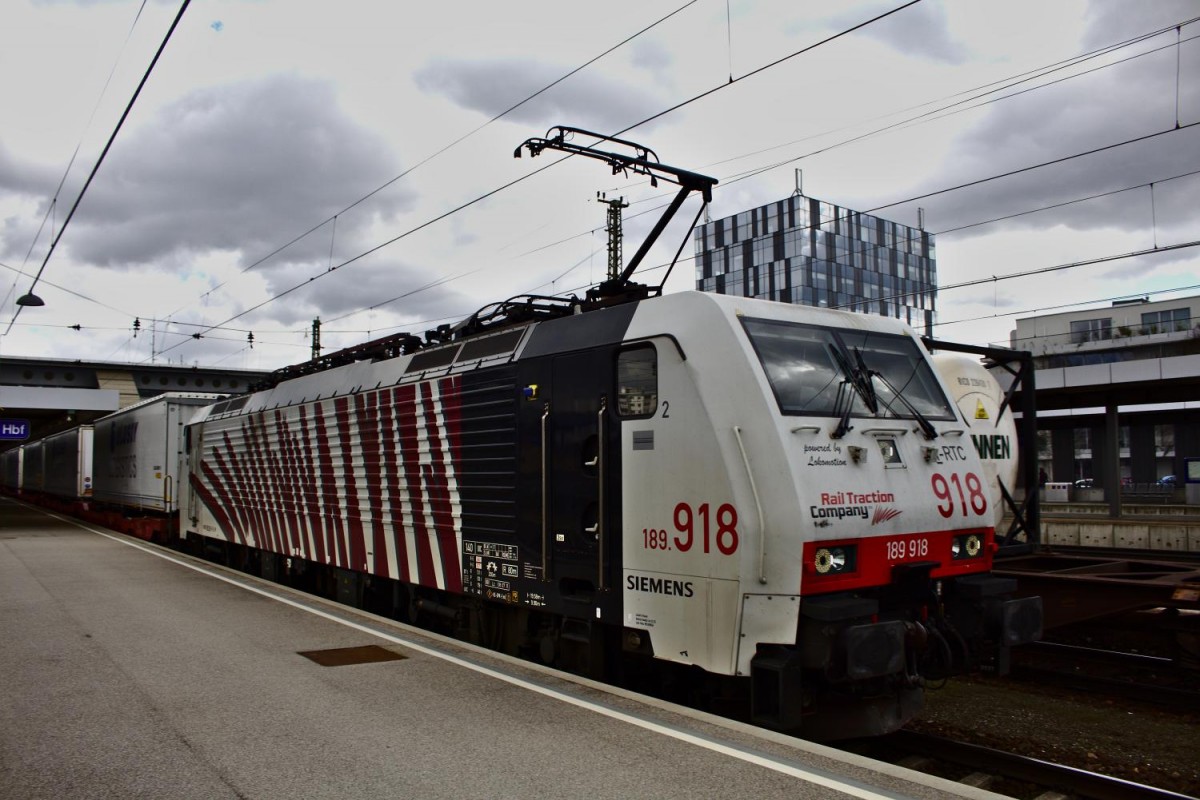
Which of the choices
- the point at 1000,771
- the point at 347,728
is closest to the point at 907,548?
the point at 1000,771

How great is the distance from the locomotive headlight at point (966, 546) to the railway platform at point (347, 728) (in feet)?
7.18

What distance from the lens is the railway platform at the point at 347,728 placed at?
4.50m

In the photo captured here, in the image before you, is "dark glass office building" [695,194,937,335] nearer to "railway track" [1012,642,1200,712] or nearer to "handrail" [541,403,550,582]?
"railway track" [1012,642,1200,712]

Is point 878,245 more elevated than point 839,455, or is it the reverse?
point 878,245

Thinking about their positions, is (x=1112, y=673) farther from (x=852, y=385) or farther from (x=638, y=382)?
(x=638, y=382)

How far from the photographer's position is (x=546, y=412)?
710cm

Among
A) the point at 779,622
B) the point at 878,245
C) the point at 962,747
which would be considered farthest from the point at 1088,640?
the point at 878,245

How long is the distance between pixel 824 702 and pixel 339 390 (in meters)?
7.38

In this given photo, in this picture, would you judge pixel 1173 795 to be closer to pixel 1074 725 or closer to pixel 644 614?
pixel 1074 725

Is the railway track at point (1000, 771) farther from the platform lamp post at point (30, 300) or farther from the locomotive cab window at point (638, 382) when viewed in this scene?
the platform lamp post at point (30, 300)

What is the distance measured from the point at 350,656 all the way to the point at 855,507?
14.4 feet

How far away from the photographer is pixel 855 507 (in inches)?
229

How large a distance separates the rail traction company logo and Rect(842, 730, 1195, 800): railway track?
5.77 ft

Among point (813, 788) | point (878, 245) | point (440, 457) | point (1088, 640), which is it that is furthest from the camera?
point (878, 245)
